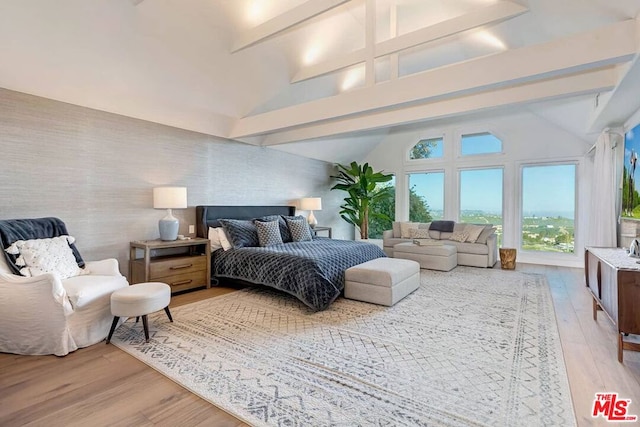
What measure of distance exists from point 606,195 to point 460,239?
224 cm

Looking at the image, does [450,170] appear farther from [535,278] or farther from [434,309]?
[434,309]

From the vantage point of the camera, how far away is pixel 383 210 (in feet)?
26.8

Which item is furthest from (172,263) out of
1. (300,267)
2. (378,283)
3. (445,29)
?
(445,29)

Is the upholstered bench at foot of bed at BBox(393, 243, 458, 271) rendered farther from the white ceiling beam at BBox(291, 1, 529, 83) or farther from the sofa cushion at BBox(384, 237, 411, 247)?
the white ceiling beam at BBox(291, 1, 529, 83)

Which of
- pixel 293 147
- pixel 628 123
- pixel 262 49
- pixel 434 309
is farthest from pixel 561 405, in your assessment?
pixel 293 147

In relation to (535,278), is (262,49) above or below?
above

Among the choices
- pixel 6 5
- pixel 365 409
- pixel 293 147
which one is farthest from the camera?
pixel 293 147

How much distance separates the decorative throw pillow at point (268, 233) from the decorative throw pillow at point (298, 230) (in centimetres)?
43

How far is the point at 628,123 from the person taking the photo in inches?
159

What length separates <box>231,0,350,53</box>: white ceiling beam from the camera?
9.62 ft

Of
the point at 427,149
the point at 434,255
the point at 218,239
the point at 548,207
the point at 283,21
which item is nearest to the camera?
the point at 283,21

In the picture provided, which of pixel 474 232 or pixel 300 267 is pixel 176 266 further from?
pixel 474 232

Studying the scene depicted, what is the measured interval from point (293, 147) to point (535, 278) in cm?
484

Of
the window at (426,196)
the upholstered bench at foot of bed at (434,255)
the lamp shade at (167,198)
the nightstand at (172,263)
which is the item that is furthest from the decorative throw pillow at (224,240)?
the window at (426,196)
